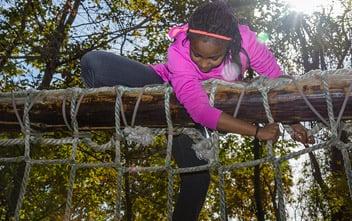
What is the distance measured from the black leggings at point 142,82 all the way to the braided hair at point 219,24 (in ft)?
1.62

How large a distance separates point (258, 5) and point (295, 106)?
816 centimetres

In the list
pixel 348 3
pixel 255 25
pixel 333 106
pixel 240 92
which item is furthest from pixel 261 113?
pixel 348 3

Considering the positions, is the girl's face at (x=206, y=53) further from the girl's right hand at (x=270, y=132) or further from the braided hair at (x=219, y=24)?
the girl's right hand at (x=270, y=132)

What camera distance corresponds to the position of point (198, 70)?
2.62 meters

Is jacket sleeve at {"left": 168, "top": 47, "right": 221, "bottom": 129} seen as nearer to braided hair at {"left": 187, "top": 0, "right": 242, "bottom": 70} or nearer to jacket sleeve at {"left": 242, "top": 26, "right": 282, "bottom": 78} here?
braided hair at {"left": 187, "top": 0, "right": 242, "bottom": 70}

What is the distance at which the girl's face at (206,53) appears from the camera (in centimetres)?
239

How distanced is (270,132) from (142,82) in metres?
0.97

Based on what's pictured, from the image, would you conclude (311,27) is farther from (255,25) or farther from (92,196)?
(92,196)

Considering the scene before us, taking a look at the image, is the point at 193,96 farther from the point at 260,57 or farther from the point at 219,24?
the point at 260,57

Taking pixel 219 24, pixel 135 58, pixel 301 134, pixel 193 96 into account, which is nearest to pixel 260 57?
pixel 219 24

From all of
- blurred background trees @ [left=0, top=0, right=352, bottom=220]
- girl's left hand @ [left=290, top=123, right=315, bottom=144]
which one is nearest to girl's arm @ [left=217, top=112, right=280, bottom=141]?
girl's left hand @ [left=290, top=123, right=315, bottom=144]

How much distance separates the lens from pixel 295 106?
2.32m

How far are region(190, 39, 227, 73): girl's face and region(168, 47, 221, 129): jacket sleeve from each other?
9cm

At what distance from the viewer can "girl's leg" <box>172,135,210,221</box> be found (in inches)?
104
